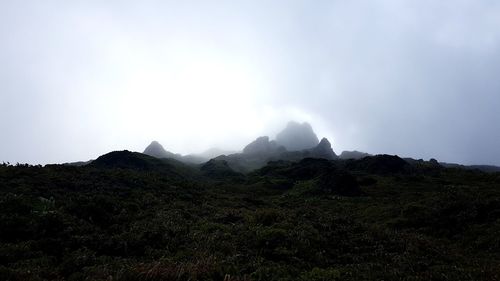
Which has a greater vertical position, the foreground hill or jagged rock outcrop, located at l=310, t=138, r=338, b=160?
jagged rock outcrop, located at l=310, t=138, r=338, b=160

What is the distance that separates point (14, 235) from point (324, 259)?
13839 millimetres

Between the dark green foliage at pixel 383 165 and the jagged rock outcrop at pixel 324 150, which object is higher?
the jagged rock outcrop at pixel 324 150

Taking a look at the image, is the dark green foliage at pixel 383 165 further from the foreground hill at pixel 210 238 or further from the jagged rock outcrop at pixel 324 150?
the jagged rock outcrop at pixel 324 150

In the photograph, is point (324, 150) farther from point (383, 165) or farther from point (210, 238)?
point (210, 238)

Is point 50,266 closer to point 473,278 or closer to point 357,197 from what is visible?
point 473,278

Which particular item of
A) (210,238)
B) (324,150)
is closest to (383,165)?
(210,238)

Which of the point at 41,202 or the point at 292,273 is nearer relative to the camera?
the point at 292,273

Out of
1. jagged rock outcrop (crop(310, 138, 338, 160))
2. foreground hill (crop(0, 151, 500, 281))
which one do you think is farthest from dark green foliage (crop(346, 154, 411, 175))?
jagged rock outcrop (crop(310, 138, 338, 160))

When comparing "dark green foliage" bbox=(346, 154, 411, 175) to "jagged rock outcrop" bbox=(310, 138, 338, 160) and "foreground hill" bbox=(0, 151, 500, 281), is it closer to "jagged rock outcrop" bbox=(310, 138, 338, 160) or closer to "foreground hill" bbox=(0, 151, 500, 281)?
"foreground hill" bbox=(0, 151, 500, 281)

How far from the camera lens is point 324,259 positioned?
16.2 meters

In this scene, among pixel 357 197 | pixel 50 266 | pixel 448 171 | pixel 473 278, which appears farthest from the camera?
pixel 448 171

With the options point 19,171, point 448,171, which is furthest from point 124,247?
point 448,171

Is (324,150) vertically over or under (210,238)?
over

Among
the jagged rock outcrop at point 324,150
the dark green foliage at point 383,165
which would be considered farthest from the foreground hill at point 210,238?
the jagged rock outcrop at point 324,150
